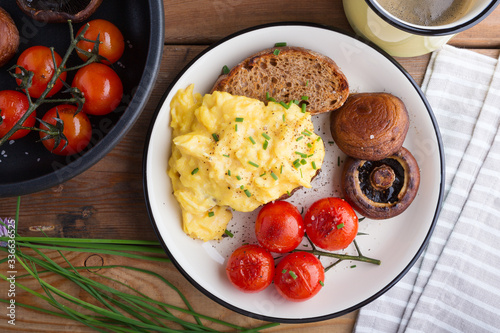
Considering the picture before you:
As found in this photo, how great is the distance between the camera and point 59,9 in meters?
1.58

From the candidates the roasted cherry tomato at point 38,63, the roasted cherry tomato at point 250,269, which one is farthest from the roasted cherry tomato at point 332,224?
the roasted cherry tomato at point 38,63

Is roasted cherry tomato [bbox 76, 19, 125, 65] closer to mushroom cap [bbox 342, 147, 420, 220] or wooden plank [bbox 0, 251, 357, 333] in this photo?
wooden plank [bbox 0, 251, 357, 333]

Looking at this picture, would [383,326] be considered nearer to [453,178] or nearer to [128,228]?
[453,178]

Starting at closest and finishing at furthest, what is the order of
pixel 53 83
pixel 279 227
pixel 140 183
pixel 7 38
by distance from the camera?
pixel 53 83, pixel 7 38, pixel 279 227, pixel 140 183

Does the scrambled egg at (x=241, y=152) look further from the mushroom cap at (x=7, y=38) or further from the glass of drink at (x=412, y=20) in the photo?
the mushroom cap at (x=7, y=38)

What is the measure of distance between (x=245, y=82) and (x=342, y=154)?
525 mm

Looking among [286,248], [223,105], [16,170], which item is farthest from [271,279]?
[16,170]

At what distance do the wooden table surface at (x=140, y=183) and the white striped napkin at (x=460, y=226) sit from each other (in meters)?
0.11

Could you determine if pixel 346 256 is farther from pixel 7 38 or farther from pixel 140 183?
pixel 7 38

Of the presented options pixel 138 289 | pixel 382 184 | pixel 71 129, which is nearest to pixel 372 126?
pixel 382 184

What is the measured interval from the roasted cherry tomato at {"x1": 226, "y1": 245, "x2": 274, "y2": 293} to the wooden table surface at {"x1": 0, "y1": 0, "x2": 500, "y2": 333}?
0.29 meters

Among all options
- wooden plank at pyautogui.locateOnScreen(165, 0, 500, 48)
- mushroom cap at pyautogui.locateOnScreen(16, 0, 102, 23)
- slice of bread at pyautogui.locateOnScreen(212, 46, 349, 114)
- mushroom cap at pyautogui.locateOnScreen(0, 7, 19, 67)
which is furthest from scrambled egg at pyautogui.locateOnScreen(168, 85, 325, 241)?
mushroom cap at pyautogui.locateOnScreen(0, 7, 19, 67)

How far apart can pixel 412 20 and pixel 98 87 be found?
1198 millimetres

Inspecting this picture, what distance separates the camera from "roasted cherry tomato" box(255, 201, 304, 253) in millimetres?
1689
